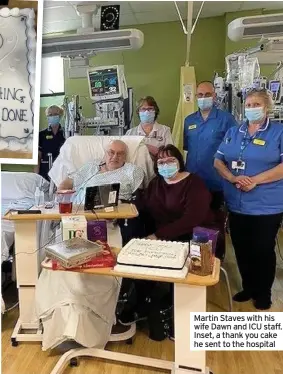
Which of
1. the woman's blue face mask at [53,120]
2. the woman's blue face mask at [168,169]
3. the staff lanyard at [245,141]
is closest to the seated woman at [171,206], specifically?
the woman's blue face mask at [168,169]

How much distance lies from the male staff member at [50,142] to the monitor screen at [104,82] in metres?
0.51

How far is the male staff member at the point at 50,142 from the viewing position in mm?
3812

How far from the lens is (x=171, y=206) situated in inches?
99.3

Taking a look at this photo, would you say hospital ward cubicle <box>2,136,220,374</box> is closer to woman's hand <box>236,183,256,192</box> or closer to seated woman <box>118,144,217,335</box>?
seated woman <box>118,144,217,335</box>

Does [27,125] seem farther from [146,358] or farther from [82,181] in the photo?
[146,358]

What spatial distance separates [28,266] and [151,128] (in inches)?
60.3

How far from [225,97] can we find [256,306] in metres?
2.30

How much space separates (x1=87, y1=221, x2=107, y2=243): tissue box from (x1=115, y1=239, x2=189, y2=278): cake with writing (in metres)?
0.22

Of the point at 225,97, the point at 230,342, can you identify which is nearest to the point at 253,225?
the point at 230,342

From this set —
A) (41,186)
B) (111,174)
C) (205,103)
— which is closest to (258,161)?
(205,103)

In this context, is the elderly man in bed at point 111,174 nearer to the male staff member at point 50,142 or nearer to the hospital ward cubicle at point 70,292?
the hospital ward cubicle at point 70,292

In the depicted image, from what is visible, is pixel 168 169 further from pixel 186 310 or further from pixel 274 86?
pixel 274 86

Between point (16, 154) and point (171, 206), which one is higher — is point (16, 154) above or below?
above

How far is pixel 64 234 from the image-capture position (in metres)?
2.04
